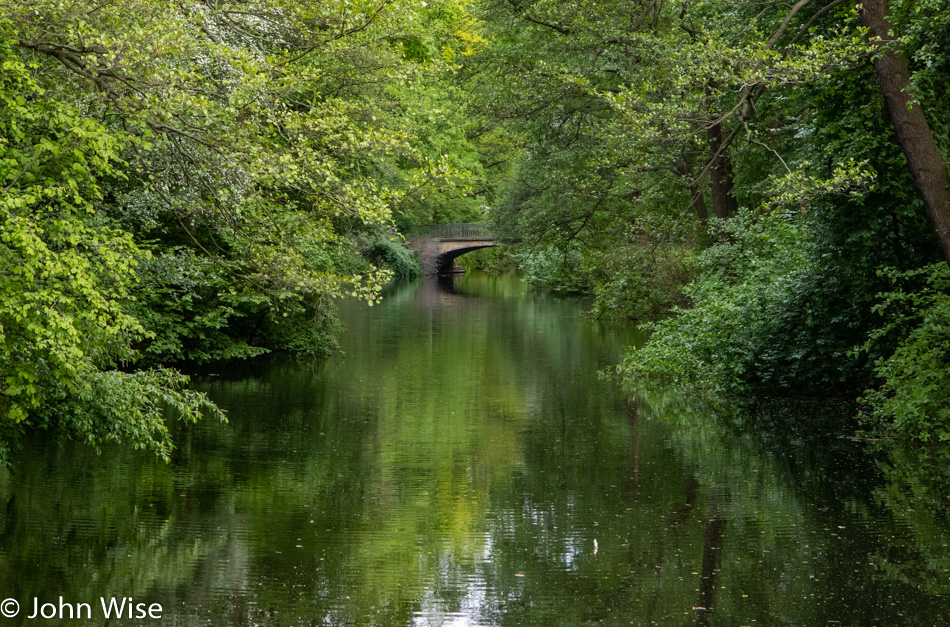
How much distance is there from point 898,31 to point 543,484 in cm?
664

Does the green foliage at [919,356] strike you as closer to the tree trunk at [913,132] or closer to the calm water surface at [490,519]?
the calm water surface at [490,519]

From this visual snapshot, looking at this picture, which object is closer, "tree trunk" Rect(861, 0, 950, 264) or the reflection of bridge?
"tree trunk" Rect(861, 0, 950, 264)

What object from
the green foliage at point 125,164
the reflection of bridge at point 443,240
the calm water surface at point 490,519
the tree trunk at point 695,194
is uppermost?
the reflection of bridge at point 443,240

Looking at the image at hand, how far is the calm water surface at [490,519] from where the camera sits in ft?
23.1

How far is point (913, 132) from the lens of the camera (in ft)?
37.3

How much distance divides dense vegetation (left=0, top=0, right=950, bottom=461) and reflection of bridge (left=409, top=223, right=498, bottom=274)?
31468mm

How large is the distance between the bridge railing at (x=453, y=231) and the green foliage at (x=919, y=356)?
4243cm

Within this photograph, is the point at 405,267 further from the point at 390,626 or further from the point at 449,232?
the point at 390,626

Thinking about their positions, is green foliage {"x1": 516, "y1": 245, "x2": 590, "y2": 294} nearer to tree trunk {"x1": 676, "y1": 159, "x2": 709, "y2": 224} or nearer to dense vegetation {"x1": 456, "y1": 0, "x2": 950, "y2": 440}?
tree trunk {"x1": 676, "y1": 159, "x2": 709, "y2": 224}

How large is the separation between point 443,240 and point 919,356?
1763 inches

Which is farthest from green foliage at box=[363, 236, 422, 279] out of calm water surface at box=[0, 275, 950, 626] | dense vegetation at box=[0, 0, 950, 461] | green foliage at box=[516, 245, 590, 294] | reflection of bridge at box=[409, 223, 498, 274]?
calm water surface at box=[0, 275, 950, 626]

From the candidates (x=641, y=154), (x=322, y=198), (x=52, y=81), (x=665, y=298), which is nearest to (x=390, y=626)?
(x=322, y=198)

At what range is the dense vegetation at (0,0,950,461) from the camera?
27.7 feet

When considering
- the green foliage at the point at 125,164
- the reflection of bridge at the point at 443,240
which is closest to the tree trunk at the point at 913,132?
the green foliage at the point at 125,164
